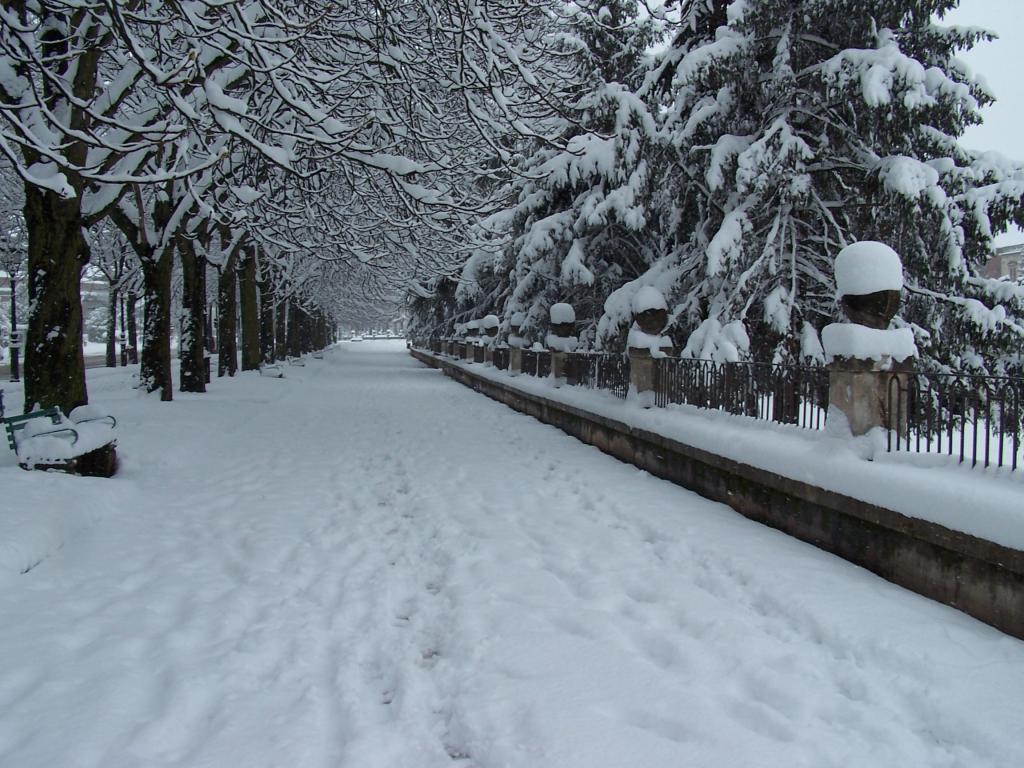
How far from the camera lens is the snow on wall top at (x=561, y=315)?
1463 centimetres

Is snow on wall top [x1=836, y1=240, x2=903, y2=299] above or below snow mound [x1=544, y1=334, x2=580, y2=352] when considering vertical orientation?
above

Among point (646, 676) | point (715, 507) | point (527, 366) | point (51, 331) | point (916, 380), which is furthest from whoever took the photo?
point (527, 366)

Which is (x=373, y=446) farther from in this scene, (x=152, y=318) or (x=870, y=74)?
(x=870, y=74)

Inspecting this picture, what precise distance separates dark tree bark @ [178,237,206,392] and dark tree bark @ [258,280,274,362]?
492 inches

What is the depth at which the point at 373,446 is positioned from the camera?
10.5 metres

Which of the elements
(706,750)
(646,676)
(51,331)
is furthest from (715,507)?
(51,331)

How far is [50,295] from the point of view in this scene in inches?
299

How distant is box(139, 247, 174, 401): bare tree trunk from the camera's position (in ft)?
43.8

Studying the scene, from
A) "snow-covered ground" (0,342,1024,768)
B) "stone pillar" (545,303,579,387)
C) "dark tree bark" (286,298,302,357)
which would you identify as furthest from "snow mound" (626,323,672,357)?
"dark tree bark" (286,298,302,357)

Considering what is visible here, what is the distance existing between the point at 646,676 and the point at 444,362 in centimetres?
3062

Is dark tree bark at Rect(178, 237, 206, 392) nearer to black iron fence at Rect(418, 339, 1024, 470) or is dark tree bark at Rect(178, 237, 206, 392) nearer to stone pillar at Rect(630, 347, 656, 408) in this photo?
black iron fence at Rect(418, 339, 1024, 470)

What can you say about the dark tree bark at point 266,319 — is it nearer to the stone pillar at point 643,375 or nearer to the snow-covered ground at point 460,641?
the stone pillar at point 643,375

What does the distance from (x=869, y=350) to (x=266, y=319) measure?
1095 inches

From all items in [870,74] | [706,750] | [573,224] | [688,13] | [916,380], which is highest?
[688,13]
